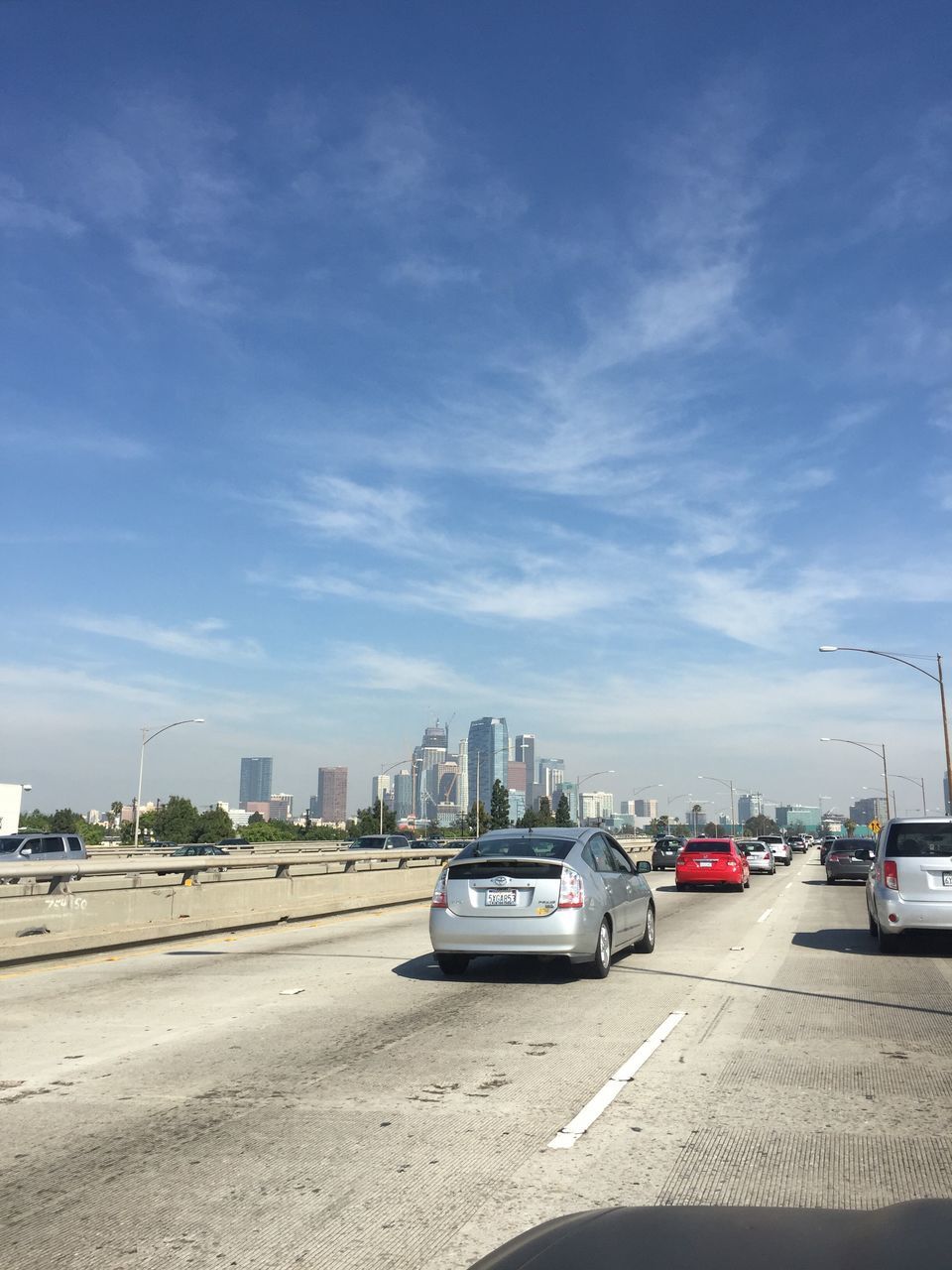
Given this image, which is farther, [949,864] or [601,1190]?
[949,864]

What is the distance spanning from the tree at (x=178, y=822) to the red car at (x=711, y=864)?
2597 inches

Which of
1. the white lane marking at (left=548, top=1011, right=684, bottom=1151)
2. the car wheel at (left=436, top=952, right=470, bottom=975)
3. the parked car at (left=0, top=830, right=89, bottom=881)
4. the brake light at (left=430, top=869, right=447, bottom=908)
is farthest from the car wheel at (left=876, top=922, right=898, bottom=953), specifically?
the parked car at (left=0, top=830, right=89, bottom=881)

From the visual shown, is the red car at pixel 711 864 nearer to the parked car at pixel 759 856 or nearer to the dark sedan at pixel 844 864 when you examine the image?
the dark sedan at pixel 844 864

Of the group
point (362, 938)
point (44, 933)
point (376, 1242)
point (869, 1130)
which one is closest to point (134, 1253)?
point (376, 1242)

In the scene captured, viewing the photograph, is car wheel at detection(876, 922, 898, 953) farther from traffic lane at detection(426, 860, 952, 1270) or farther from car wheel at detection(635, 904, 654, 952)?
car wheel at detection(635, 904, 654, 952)

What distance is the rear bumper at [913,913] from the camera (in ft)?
43.1

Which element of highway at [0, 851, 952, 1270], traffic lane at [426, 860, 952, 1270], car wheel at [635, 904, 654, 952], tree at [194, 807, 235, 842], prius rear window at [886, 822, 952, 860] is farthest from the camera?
tree at [194, 807, 235, 842]

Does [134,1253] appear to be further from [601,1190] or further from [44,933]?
[44,933]

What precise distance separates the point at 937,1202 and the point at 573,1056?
5143 mm

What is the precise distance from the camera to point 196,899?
1711cm

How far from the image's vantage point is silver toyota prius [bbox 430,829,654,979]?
11086 millimetres

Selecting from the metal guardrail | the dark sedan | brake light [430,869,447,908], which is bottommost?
the dark sedan

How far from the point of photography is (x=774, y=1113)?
20.6 ft

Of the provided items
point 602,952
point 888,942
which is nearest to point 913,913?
point 888,942
